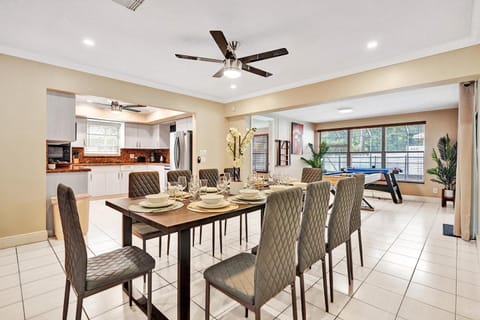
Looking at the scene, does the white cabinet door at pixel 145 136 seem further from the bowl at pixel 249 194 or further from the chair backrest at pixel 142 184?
the bowl at pixel 249 194

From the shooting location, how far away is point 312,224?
1665mm

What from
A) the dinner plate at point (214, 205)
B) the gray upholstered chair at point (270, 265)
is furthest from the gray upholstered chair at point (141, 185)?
the gray upholstered chair at point (270, 265)

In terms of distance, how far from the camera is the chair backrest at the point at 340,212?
6.30ft

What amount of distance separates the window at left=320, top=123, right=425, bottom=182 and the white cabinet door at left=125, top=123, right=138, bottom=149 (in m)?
6.43

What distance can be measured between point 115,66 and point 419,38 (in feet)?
13.6

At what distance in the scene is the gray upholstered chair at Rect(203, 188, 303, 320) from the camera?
1.22 m

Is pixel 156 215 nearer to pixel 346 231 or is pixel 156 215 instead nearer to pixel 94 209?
pixel 346 231

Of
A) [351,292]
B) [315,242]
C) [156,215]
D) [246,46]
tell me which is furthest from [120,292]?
[246,46]

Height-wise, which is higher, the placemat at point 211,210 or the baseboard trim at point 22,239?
the placemat at point 211,210

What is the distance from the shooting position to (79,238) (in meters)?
1.29

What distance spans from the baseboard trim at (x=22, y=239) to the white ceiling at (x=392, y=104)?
18.9 ft

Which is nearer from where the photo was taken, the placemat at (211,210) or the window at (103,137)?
the placemat at (211,210)

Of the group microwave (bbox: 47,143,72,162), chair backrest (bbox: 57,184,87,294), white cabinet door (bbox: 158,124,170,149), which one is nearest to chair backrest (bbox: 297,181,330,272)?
chair backrest (bbox: 57,184,87,294)

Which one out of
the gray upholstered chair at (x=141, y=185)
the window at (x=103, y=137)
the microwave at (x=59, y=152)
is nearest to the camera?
the gray upholstered chair at (x=141, y=185)
